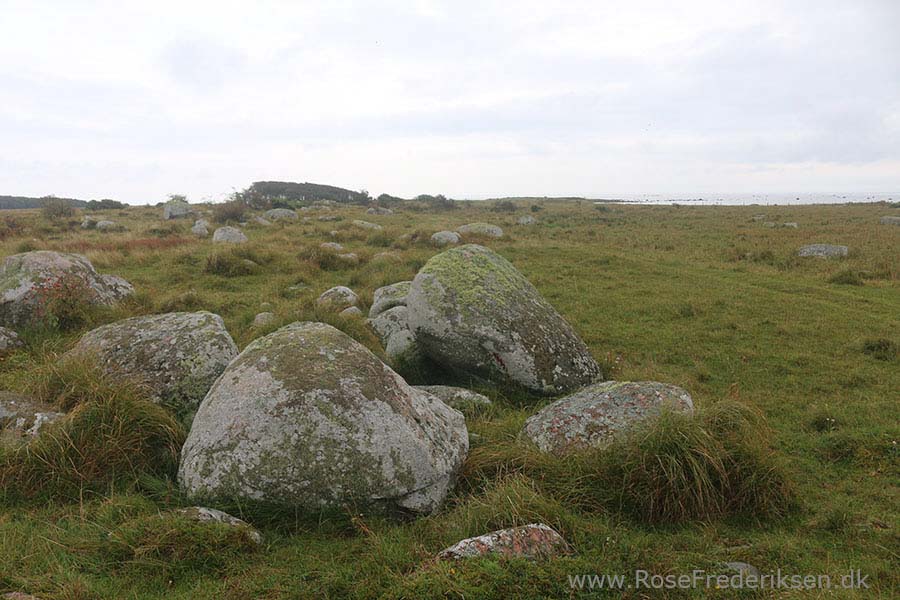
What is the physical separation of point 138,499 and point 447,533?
2824mm

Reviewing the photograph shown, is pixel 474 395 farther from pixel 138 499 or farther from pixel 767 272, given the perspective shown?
pixel 767 272

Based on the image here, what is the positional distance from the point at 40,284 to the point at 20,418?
5.84m

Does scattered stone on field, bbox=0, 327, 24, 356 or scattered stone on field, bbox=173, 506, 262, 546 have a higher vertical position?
scattered stone on field, bbox=0, 327, 24, 356

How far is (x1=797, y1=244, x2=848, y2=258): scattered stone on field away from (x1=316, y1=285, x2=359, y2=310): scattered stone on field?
19.4 meters

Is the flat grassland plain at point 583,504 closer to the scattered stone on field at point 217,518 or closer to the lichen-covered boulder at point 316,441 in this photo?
the scattered stone on field at point 217,518

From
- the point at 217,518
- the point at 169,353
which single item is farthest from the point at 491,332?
the point at 217,518

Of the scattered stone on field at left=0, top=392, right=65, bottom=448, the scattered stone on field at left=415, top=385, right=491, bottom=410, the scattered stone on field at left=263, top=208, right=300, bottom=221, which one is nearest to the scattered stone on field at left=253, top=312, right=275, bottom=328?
the scattered stone on field at left=415, top=385, right=491, bottom=410

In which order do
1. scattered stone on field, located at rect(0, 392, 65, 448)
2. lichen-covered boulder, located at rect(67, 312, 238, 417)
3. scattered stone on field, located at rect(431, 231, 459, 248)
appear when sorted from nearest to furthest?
1. scattered stone on field, located at rect(0, 392, 65, 448)
2. lichen-covered boulder, located at rect(67, 312, 238, 417)
3. scattered stone on field, located at rect(431, 231, 459, 248)

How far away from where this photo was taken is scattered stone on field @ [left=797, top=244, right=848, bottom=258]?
2134 centimetres

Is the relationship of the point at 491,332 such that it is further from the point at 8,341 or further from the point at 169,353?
the point at 8,341

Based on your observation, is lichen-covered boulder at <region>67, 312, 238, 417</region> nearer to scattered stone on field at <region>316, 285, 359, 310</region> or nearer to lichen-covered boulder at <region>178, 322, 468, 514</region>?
lichen-covered boulder at <region>178, 322, 468, 514</region>

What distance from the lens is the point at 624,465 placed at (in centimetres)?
484

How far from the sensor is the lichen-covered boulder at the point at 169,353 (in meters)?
6.48

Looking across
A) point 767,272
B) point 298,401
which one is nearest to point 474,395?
point 298,401
